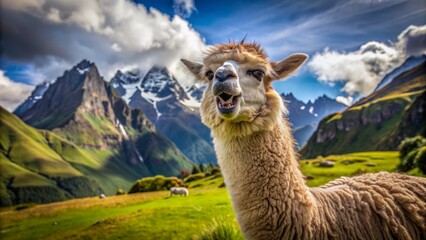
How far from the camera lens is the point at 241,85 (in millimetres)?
4949

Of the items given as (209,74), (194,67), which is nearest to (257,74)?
(209,74)

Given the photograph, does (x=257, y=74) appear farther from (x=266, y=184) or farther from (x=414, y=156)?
(x=414, y=156)

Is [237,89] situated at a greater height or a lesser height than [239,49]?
lesser

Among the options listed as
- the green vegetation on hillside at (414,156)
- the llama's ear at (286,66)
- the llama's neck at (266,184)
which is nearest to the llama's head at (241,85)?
the llama's ear at (286,66)

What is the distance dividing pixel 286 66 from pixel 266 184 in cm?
224

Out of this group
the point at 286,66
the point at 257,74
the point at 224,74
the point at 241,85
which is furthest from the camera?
the point at 286,66

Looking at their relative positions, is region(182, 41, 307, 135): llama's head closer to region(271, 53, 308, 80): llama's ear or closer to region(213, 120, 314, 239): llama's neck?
region(271, 53, 308, 80): llama's ear

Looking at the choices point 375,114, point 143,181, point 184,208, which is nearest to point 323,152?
point 375,114

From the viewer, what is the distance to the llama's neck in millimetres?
4285

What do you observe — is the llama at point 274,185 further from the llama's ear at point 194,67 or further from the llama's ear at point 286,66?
the llama's ear at point 194,67

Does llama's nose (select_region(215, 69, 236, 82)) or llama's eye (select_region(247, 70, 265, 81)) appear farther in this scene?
llama's eye (select_region(247, 70, 265, 81))

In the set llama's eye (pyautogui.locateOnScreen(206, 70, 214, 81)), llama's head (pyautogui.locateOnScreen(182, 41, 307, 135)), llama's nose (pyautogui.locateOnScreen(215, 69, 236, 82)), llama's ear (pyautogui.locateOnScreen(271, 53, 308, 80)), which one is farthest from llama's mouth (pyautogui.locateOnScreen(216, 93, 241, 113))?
llama's ear (pyautogui.locateOnScreen(271, 53, 308, 80))

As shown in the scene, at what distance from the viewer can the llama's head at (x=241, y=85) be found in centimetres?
462

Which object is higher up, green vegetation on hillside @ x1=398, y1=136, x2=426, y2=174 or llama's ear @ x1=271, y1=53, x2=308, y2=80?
llama's ear @ x1=271, y1=53, x2=308, y2=80
